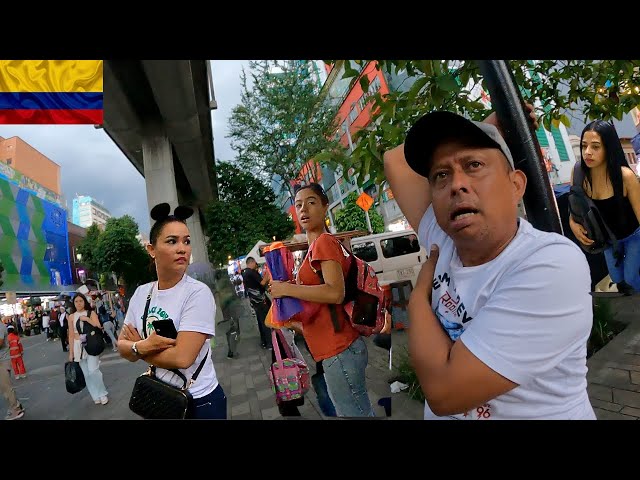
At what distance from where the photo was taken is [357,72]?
1350mm

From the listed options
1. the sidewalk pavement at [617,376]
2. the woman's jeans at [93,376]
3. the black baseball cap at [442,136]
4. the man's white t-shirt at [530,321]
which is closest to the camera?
the man's white t-shirt at [530,321]

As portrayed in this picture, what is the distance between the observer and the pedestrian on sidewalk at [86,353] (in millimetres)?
1324

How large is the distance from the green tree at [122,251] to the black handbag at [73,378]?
0.36m

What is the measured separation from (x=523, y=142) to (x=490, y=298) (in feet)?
1.94

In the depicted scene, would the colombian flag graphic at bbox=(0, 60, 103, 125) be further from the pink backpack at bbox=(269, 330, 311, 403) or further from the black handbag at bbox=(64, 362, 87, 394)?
the pink backpack at bbox=(269, 330, 311, 403)

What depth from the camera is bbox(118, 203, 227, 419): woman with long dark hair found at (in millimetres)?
1292

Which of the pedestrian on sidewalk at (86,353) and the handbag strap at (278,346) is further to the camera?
the handbag strap at (278,346)

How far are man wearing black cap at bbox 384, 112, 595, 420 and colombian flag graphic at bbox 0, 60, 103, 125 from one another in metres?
1.25

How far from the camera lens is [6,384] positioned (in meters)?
1.31

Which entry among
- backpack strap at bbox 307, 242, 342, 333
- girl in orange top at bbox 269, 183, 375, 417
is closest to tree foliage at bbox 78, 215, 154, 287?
girl in orange top at bbox 269, 183, 375, 417

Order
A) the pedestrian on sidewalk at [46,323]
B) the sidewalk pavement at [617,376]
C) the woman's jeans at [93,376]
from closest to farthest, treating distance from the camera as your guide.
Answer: the sidewalk pavement at [617,376] → the woman's jeans at [93,376] → the pedestrian on sidewalk at [46,323]

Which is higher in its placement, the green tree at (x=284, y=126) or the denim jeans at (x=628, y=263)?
the green tree at (x=284, y=126)

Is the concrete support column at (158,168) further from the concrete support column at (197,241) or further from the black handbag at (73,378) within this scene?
the black handbag at (73,378)

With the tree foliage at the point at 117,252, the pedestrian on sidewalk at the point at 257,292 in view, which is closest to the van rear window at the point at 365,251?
the pedestrian on sidewalk at the point at 257,292
